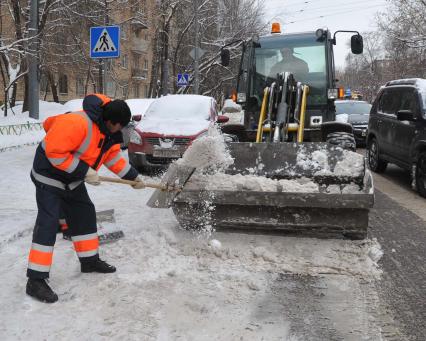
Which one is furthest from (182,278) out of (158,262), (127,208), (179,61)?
(179,61)

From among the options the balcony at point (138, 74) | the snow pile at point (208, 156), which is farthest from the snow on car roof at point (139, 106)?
the balcony at point (138, 74)

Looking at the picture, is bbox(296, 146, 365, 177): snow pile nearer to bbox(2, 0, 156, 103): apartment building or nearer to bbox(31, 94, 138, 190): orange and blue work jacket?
bbox(31, 94, 138, 190): orange and blue work jacket

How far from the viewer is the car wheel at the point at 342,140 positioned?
5977mm

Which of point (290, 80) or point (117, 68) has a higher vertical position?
point (117, 68)

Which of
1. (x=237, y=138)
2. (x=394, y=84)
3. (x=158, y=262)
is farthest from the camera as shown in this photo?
(x=394, y=84)

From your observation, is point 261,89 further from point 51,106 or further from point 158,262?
point 51,106

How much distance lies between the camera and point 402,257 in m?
4.64

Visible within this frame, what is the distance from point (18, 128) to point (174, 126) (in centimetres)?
585

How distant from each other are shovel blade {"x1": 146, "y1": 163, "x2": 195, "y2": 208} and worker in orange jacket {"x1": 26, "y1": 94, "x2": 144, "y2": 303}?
1048 millimetres

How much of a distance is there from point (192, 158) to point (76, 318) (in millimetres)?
2396

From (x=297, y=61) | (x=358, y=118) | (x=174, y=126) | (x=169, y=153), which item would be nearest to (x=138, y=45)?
(x=358, y=118)

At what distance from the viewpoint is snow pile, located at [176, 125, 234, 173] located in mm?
5184

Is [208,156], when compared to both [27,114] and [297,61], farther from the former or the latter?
[27,114]

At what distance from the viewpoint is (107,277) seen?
13.0ft
